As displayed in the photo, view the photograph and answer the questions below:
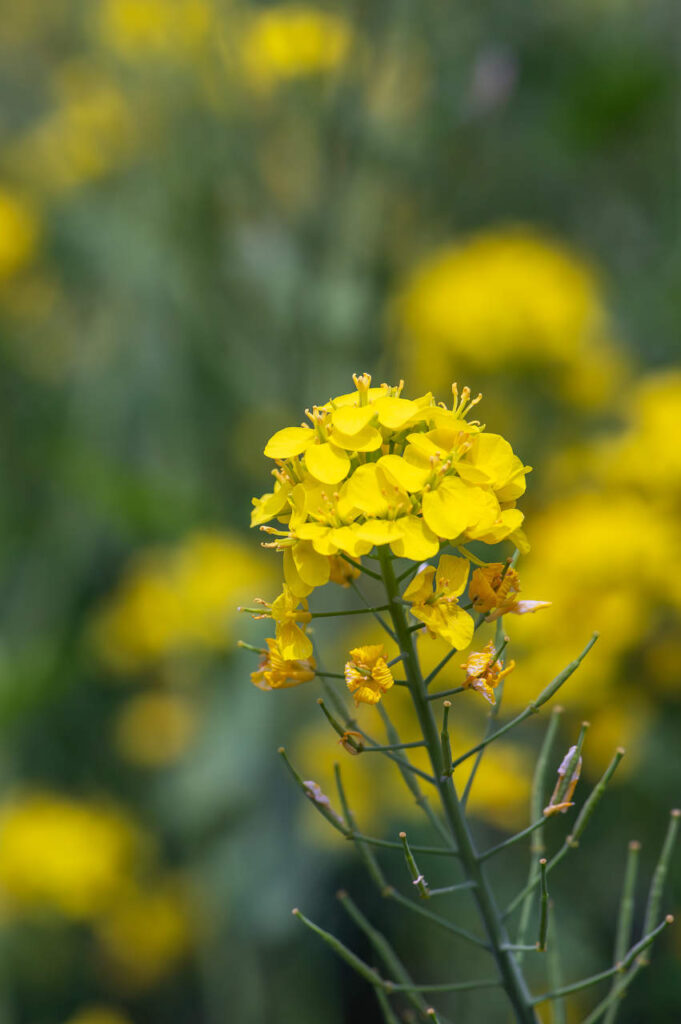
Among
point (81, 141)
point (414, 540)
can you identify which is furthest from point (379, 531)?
point (81, 141)

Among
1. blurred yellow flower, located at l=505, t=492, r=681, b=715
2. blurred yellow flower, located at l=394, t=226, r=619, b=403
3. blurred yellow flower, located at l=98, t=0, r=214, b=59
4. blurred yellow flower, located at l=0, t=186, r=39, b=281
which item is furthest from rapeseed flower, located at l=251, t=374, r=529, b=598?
blurred yellow flower, located at l=0, t=186, r=39, b=281


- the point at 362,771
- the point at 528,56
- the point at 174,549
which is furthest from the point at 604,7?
the point at 362,771

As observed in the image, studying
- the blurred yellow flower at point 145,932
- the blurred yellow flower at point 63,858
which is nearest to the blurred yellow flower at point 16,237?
the blurred yellow flower at point 63,858

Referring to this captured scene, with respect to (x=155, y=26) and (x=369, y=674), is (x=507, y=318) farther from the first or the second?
(x=369, y=674)

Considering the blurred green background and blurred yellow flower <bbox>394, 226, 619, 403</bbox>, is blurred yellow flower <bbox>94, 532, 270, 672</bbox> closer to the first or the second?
the blurred green background

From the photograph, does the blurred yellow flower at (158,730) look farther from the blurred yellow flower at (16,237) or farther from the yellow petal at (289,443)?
the yellow petal at (289,443)
